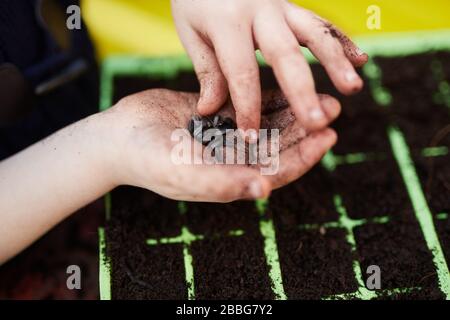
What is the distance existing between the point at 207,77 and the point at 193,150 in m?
0.21

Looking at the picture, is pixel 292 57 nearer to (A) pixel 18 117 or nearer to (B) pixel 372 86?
(B) pixel 372 86

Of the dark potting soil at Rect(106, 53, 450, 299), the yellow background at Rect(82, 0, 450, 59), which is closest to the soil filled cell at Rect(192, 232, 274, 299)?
the dark potting soil at Rect(106, 53, 450, 299)

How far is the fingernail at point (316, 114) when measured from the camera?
814 mm

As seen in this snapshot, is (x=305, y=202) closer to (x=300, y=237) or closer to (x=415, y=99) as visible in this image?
(x=300, y=237)

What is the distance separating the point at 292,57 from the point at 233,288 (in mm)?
483

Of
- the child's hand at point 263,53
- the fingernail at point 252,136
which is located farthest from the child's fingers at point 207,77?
the fingernail at point 252,136

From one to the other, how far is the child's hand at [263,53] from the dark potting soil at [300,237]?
267mm

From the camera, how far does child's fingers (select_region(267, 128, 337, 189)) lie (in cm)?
83

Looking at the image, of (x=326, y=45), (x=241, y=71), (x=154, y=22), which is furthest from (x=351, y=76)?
(x=154, y=22)

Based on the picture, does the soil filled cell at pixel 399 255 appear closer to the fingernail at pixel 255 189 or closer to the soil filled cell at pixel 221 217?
the soil filled cell at pixel 221 217

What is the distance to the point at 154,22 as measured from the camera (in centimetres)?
142

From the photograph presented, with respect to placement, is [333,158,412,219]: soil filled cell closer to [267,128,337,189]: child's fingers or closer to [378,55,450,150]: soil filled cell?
[378,55,450,150]: soil filled cell

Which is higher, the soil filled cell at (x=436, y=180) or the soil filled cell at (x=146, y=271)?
the soil filled cell at (x=436, y=180)

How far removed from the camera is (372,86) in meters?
1.33
